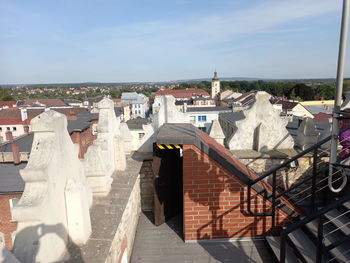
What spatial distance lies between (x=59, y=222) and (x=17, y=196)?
16627 millimetres

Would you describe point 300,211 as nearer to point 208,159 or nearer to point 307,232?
point 307,232

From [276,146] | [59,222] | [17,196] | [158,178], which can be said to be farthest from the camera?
[17,196]

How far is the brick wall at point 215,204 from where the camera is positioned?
4.36 m

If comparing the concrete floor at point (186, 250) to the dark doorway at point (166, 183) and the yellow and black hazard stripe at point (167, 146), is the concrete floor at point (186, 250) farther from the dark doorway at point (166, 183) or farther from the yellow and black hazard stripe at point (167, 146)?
the yellow and black hazard stripe at point (167, 146)

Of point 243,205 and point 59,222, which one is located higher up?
point 59,222

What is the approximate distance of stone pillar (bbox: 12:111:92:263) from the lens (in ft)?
7.53

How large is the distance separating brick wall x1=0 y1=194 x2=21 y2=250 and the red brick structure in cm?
1557

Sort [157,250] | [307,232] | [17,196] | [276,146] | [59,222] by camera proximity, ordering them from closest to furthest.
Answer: [59,222], [307,232], [157,250], [276,146], [17,196]

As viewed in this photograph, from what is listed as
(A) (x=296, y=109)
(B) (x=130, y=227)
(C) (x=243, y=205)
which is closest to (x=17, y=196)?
(B) (x=130, y=227)

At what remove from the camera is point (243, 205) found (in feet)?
14.6

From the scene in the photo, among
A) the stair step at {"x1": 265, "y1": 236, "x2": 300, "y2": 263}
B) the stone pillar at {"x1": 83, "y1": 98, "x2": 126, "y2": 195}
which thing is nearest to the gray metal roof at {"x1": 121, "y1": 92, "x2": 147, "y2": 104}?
the stone pillar at {"x1": 83, "y1": 98, "x2": 126, "y2": 195}

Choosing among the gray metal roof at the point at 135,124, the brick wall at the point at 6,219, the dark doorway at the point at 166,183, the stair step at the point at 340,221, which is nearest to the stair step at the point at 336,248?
the stair step at the point at 340,221

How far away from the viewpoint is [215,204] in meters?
4.44

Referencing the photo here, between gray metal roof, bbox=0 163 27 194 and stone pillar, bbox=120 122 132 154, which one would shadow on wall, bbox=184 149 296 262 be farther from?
gray metal roof, bbox=0 163 27 194
